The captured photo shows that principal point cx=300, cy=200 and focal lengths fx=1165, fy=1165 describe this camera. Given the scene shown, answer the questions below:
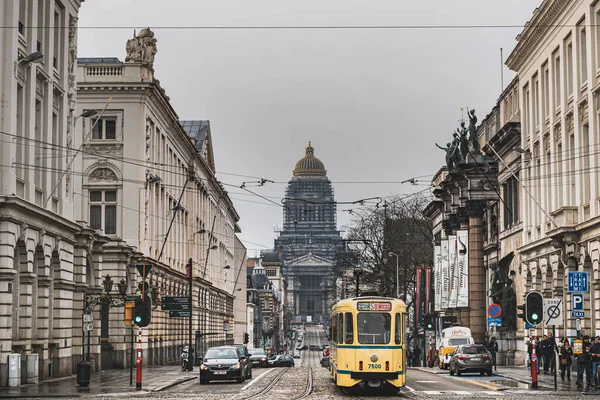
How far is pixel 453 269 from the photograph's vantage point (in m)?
72.2

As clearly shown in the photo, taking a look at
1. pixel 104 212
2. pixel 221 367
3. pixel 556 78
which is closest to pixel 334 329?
pixel 221 367

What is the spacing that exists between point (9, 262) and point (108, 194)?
30.1 meters

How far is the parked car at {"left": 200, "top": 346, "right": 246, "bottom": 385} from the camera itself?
1704 inches

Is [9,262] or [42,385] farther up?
[9,262]

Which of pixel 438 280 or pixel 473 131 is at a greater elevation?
pixel 473 131

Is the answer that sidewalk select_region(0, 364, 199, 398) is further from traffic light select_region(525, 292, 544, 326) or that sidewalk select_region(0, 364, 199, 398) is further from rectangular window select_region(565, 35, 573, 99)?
rectangular window select_region(565, 35, 573, 99)

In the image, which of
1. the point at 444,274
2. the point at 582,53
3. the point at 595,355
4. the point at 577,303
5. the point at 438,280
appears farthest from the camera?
the point at 438,280

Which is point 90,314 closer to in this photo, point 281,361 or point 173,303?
point 173,303

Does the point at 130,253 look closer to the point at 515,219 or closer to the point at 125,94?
the point at 125,94

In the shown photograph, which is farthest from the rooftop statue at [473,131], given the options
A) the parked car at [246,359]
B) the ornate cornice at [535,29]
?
the parked car at [246,359]

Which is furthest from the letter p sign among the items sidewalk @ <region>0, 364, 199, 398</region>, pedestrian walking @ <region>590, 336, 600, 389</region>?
sidewalk @ <region>0, 364, 199, 398</region>

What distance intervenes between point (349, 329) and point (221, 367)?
31.1ft

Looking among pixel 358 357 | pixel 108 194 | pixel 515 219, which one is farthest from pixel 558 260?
pixel 108 194

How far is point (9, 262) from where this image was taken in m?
37.4
